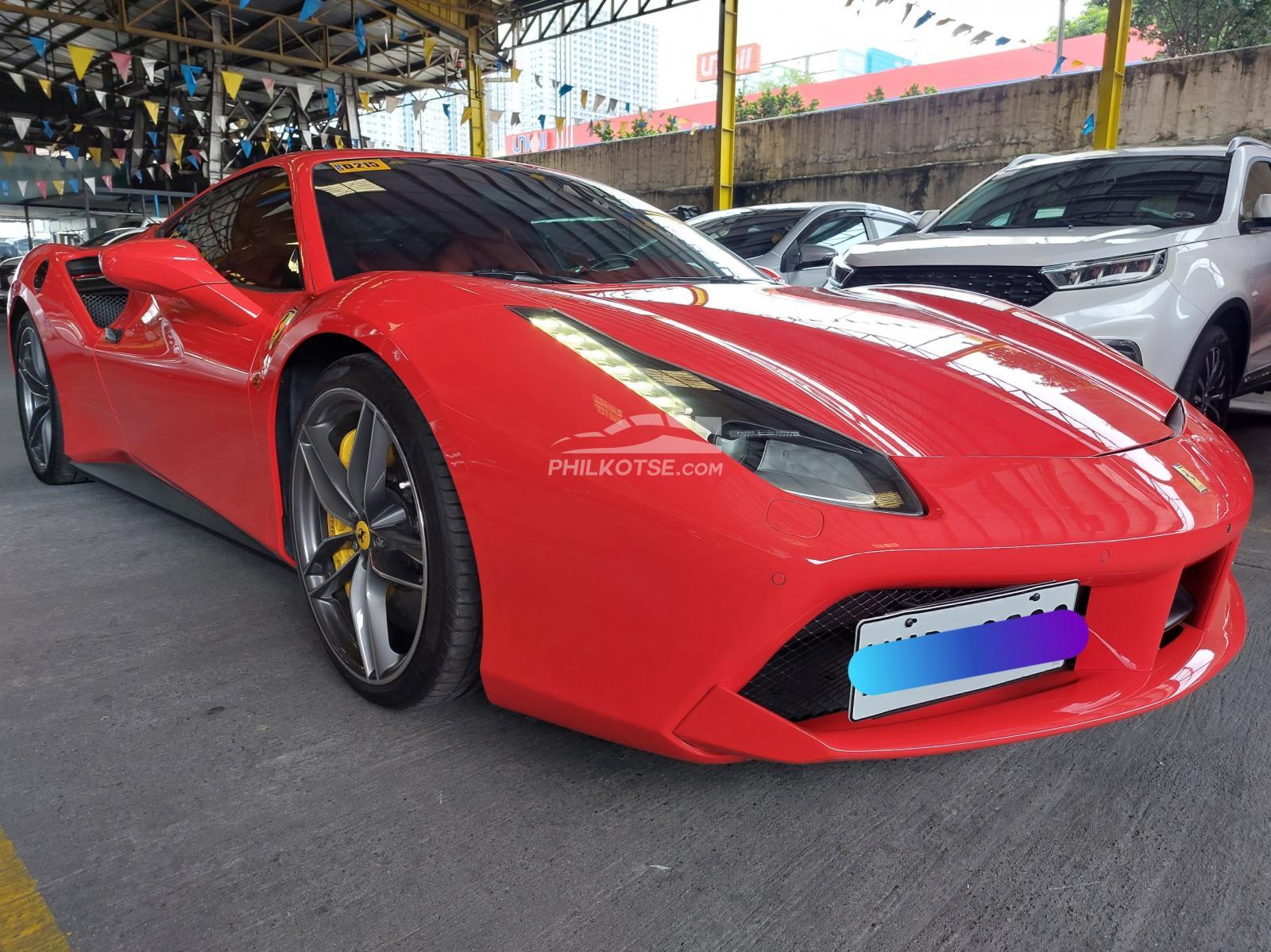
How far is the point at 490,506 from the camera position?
1361mm

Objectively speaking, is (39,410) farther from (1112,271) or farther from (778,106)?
(778,106)

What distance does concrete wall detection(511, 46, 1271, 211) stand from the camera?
41.1ft

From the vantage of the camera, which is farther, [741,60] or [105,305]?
[741,60]

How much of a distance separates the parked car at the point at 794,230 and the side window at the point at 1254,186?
7.39 ft

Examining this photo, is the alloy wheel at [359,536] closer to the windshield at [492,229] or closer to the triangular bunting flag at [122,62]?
the windshield at [492,229]

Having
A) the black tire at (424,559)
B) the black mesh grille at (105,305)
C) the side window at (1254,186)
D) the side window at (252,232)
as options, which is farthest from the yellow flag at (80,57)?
the side window at (1254,186)

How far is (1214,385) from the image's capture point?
3711 millimetres

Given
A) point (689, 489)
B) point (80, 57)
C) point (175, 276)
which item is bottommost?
point (689, 489)

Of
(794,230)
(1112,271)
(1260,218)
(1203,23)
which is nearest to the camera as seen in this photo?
(1112,271)

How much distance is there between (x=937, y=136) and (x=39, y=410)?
592 inches

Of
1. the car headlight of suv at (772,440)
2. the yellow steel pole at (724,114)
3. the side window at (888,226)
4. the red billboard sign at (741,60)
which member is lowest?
the car headlight of suv at (772,440)

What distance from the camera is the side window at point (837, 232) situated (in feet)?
21.1

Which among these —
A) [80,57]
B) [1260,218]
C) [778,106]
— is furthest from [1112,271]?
[778,106]

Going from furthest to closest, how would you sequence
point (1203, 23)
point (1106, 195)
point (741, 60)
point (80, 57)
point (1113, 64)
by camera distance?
point (741, 60) < point (1203, 23) < point (80, 57) < point (1113, 64) < point (1106, 195)
